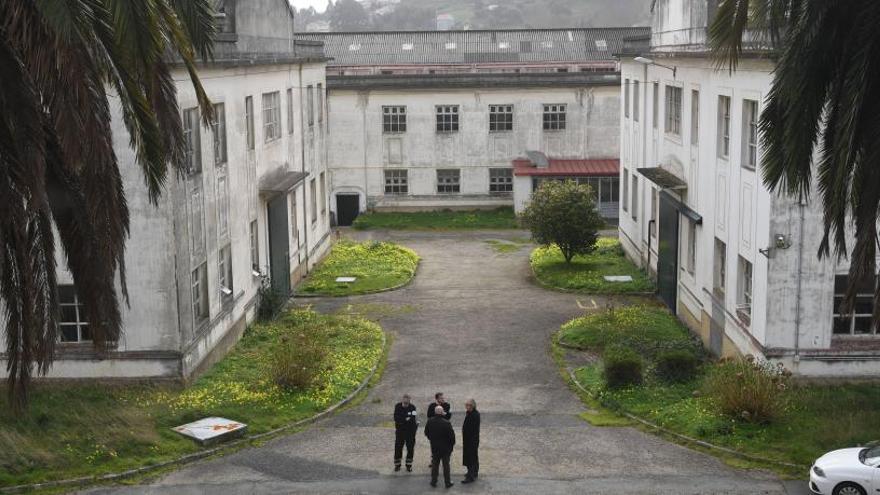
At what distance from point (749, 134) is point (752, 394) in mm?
5668

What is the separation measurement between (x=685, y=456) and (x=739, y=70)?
7.92 m

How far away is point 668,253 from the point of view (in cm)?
2691

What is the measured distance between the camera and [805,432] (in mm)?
16328

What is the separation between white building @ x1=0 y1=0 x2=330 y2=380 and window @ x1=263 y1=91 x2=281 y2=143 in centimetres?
3

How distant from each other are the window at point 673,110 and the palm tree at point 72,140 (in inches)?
698

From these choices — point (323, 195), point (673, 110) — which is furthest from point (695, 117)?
point (323, 195)

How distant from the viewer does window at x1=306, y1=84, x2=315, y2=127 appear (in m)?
33.6

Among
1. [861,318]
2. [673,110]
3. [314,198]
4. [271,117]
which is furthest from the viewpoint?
[314,198]

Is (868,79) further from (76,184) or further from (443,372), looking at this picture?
(443,372)

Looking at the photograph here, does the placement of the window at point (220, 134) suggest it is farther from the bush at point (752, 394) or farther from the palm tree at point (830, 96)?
the palm tree at point (830, 96)

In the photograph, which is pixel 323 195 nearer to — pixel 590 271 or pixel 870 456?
pixel 590 271

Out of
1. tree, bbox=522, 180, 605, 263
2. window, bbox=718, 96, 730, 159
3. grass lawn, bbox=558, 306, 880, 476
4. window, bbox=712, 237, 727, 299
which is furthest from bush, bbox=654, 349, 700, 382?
tree, bbox=522, 180, 605, 263

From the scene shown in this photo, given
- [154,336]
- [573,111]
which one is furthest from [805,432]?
[573,111]

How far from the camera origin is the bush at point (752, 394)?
1667 centimetres
